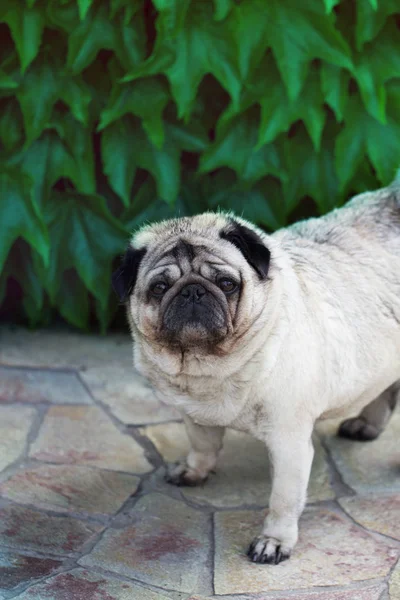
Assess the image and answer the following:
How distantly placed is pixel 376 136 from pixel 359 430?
1743 mm

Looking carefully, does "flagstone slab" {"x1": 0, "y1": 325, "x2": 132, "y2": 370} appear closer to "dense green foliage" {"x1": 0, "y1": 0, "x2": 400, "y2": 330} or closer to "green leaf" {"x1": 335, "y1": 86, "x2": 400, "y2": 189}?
"dense green foliage" {"x1": 0, "y1": 0, "x2": 400, "y2": 330}

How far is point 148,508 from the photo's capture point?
3930mm

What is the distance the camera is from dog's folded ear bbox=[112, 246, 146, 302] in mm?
3551

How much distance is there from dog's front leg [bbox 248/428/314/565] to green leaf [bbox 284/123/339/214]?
217 centimetres

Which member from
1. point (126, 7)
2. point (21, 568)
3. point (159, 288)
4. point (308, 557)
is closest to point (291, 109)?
point (126, 7)

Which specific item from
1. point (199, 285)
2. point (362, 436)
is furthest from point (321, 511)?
point (199, 285)

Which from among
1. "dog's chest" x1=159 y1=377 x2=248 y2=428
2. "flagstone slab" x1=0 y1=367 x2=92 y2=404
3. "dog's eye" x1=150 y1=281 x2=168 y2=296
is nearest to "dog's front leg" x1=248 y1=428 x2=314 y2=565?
"dog's chest" x1=159 y1=377 x2=248 y2=428

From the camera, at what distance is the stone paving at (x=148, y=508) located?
3.32m

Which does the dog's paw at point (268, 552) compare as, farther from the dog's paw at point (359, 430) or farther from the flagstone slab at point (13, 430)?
the flagstone slab at point (13, 430)

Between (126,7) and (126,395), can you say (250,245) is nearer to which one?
(126,395)

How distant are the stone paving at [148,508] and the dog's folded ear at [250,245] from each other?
116cm

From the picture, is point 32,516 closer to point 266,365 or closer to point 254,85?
point 266,365

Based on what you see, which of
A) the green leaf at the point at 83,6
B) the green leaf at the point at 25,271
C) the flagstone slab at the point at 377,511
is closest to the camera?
the flagstone slab at the point at 377,511

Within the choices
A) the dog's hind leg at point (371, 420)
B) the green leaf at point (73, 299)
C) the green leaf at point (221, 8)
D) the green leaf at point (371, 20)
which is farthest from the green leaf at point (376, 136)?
the green leaf at point (73, 299)
